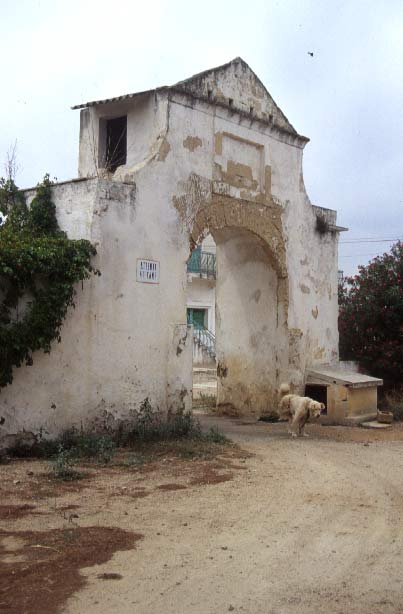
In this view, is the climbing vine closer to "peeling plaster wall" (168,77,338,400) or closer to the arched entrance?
"peeling plaster wall" (168,77,338,400)

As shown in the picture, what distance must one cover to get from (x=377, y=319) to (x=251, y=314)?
3233 millimetres

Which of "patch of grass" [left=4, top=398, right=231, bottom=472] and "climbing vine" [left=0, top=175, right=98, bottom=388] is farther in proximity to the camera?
"patch of grass" [left=4, top=398, right=231, bottom=472]

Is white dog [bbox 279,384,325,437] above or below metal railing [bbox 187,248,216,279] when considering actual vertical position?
below

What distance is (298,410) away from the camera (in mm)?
11031

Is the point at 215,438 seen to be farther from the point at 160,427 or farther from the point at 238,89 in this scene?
the point at 238,89

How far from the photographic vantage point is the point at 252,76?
41.8ft

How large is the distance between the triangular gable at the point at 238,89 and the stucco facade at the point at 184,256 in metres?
0.03

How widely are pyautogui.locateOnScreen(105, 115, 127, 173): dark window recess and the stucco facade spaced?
0.16m

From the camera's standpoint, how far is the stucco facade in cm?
946

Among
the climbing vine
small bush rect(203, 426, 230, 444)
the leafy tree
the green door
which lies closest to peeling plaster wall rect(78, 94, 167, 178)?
the climbing vine

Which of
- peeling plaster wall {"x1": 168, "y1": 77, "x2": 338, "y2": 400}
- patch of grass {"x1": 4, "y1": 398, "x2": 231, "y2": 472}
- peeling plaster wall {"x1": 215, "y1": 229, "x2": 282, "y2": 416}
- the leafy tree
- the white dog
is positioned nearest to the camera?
patch of grass {"x1": 4, "y1": 398, "x2": 231, "y2": 472}

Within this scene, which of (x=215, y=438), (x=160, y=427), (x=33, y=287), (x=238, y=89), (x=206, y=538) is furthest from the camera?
(x=238, y=89)

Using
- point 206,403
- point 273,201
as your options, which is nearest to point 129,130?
point 273,201

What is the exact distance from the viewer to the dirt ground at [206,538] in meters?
4.22
